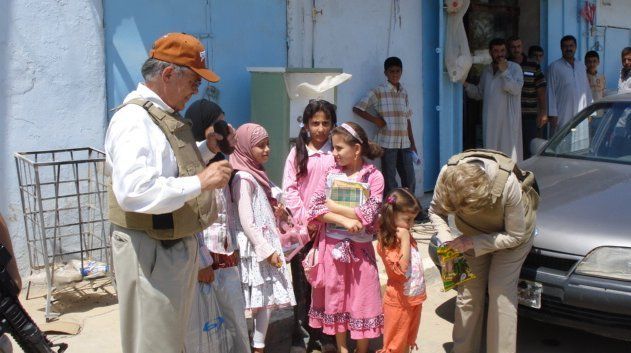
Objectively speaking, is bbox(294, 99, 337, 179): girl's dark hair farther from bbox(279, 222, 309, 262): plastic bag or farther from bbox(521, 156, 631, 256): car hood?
bbox(521, 156, 631, 256): car hood

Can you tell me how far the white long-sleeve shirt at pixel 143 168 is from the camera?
107 inches

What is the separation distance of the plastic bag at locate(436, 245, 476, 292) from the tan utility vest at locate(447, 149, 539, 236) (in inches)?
8.0

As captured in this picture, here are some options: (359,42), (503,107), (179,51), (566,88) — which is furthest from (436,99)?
(179,51)

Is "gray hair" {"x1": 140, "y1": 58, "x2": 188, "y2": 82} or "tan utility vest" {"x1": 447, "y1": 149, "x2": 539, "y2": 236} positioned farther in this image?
"tan utility vest" {"x1": 447, "y1": 149, "x2": 539, "y2": 236}

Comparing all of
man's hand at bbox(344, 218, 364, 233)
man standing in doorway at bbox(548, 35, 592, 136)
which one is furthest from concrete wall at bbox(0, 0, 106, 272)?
man standing in doorway at bbox(548, 35, 592, 136)

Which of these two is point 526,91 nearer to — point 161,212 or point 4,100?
point 4,100

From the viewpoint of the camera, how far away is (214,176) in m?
2.83

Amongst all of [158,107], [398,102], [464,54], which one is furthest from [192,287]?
[464,54]

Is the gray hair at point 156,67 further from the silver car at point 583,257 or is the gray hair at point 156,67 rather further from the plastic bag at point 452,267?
the silver car at point 583,257

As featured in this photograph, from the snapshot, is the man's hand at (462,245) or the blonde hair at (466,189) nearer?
the blonde hair at (466,189)

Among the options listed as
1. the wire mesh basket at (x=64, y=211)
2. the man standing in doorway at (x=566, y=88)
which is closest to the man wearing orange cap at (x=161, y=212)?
the wire mesh basket at (x=64, y=211)

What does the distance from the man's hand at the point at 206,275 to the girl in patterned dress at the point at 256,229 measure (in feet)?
1.19

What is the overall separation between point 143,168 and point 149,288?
0.55 m

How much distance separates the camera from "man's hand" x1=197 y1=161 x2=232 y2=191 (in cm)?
281
